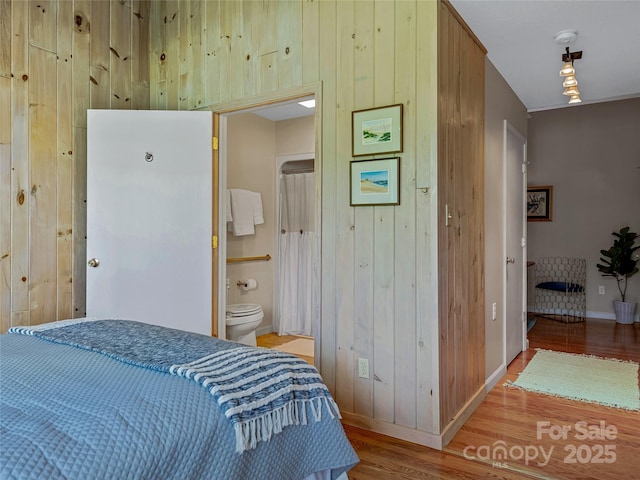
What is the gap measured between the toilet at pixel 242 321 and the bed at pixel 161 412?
6.36ft

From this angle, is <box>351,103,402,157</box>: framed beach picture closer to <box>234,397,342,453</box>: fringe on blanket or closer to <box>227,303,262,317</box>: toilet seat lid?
<box>234,397,342,453</box>: fringe on blanket

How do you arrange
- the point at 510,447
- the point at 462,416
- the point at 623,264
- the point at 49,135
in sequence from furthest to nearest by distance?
the point at 623,264 < the point at 49,135 < the point at 462,416 < the point at 510,447

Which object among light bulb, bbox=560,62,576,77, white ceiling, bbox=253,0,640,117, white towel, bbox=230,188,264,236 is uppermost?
white ceiling, bbox=253,0,640,117

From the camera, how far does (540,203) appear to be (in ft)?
19.8

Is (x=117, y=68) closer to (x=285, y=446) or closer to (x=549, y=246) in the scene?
(x=285, y=446)

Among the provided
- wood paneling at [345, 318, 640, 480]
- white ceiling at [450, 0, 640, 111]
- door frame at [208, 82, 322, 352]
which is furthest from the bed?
white ceiling at [450, 0, 640, 111]

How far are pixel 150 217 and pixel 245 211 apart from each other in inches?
59.6

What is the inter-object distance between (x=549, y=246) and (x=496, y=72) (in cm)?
345

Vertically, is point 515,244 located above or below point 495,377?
above

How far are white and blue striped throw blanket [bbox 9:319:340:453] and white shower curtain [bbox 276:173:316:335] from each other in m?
3.14

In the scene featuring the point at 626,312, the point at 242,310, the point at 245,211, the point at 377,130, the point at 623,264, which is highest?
the point at 377,130

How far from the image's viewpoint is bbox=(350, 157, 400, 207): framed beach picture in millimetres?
2375

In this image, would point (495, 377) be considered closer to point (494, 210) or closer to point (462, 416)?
point (462, 416)

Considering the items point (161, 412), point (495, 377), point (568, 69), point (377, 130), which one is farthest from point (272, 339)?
point (161, 412)
